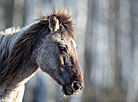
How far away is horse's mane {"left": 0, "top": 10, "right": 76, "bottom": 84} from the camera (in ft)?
18.0

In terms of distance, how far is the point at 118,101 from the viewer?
72.3ft

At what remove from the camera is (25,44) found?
5609 millimetres

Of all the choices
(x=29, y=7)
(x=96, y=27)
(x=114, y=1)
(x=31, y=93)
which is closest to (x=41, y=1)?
(x=29, y=7)

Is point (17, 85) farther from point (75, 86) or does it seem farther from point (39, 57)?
point (75, 86)

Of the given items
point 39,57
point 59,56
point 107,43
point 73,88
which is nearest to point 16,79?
point 39,57

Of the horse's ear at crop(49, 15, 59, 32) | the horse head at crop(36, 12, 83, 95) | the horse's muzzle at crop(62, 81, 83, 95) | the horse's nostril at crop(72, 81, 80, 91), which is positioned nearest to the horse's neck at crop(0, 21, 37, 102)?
the horse head at crop(36, 12, 83, 95)

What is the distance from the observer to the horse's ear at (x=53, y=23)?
555cm

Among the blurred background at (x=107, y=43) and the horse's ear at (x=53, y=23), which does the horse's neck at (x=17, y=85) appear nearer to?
the horse's ear at (x=53, y=23)

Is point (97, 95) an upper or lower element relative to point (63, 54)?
lower

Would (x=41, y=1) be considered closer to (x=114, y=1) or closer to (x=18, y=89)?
(x=114, y=1)

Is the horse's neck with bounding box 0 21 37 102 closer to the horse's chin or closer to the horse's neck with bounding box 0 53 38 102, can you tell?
the horse's neck with bounding box 0 53 38 102

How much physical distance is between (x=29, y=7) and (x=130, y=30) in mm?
12691

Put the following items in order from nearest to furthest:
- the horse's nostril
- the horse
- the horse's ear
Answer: the horse's nostril → the horse → the horse's ear

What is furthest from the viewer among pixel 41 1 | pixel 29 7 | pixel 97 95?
pixel 97 95
